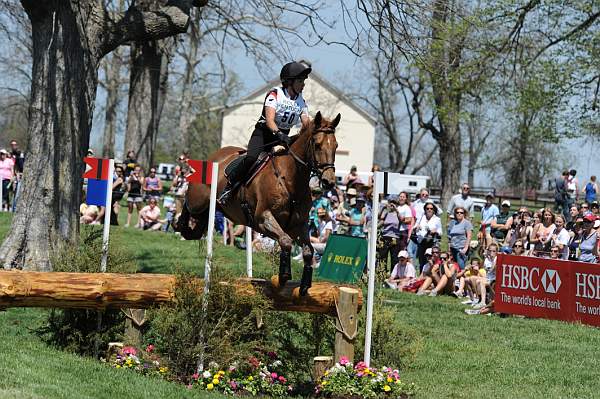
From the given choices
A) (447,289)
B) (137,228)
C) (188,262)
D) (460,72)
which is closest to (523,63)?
(460,72)

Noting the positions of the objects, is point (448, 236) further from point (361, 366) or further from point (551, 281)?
point (361, 366)

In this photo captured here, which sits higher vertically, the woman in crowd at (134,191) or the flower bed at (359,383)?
the woman in crowd at (134,191)

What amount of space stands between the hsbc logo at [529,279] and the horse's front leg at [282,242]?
7304mm

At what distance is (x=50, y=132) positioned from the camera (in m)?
15.5

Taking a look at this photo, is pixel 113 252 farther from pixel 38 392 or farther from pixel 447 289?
pixel 447 289

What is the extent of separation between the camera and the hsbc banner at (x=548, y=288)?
15312 millimetres

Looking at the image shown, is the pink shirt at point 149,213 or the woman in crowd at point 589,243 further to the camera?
the pink shirt at point 149,213

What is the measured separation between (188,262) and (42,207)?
18.9ft

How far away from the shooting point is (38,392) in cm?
798

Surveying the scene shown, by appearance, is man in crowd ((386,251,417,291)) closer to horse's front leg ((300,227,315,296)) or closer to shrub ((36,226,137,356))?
shrub ((36,226,137,356))

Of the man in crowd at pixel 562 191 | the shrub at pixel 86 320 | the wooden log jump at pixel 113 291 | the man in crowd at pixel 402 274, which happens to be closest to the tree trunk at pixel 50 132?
the shrub at pixel 86 320

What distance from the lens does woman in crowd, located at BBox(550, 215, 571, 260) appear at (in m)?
17.8

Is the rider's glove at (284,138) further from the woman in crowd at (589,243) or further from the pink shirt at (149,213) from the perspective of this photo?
the pink shirt at (149,213)

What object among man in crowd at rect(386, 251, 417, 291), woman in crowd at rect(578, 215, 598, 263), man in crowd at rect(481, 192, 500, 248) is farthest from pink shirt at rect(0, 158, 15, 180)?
woman in crowd at rect(578, 215, 598, 263)
